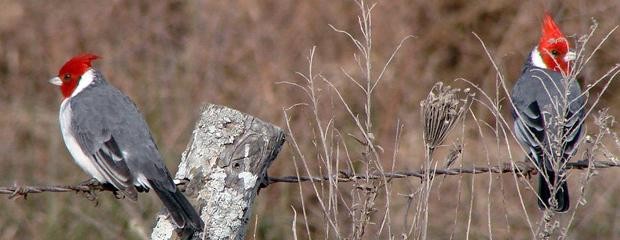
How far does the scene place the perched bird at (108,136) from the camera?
5.24 metres

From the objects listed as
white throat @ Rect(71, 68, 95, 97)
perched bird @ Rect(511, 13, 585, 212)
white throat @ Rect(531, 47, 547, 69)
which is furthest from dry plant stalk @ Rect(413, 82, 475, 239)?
white throat @ Rect(531, 47, 547, 69)

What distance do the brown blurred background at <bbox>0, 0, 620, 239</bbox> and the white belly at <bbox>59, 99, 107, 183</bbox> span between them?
1.85 m

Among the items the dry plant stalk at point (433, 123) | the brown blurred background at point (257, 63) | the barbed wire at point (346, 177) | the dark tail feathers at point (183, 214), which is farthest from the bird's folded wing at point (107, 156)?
the brown blurred background at point (257, 63)

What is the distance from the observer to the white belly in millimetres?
5535

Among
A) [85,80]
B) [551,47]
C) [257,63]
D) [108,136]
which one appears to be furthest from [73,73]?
[257,63]

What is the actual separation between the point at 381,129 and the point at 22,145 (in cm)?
305

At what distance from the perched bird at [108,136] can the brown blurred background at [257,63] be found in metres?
1.77

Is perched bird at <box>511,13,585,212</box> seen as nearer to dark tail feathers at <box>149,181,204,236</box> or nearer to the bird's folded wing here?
the bird's folded wing

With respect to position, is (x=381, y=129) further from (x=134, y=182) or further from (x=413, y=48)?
(x=134, y=182)

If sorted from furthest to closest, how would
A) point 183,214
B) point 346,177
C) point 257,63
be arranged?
point 257,63 < point 346,177 < point 183,214

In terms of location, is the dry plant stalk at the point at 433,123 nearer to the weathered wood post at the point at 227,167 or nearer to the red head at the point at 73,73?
the weathered wood post at the point at 227,167

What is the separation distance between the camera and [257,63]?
934 centimetres

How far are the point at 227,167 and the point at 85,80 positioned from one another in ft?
8.44

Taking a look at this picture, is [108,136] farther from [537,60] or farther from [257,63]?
[257,63]
